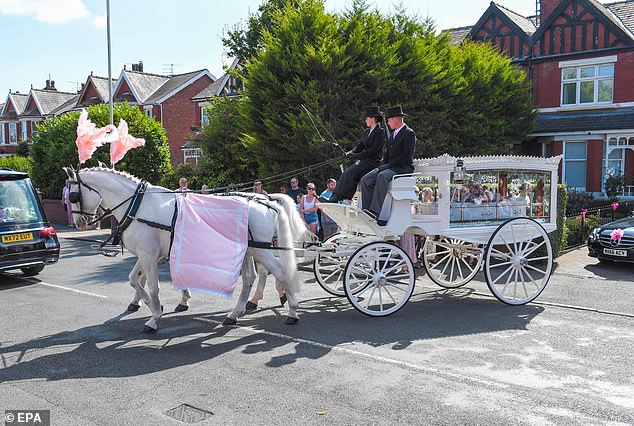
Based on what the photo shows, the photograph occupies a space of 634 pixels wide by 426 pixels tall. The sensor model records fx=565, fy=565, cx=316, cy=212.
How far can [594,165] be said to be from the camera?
2388 centimetres

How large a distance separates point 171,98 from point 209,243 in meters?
39.6

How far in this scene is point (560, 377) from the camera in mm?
5574

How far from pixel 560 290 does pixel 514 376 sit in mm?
4834

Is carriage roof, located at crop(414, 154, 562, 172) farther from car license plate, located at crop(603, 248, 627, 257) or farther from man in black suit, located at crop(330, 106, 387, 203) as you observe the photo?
car license plate, located at crop(603, 248, 627, 257)

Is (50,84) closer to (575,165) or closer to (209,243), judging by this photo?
(575,165)

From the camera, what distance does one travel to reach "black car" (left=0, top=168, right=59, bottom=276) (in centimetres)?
1076

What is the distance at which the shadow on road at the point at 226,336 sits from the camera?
19.9ft

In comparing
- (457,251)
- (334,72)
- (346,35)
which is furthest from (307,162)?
(457,251)

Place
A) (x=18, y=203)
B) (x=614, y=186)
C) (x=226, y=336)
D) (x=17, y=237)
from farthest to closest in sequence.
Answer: (x=614, y=186) < (x=18, y=203) < (x=17, y=237) < (x=226, y=336)

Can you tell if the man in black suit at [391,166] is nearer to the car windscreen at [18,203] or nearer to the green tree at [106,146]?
the car windscreen at [18,203]

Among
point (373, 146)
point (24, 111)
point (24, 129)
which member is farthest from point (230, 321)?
point (24, 111)

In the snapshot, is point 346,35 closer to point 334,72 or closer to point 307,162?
point 334,72

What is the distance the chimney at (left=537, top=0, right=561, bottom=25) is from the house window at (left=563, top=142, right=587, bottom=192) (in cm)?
610

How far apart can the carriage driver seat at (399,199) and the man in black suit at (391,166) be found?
0.10 meters
